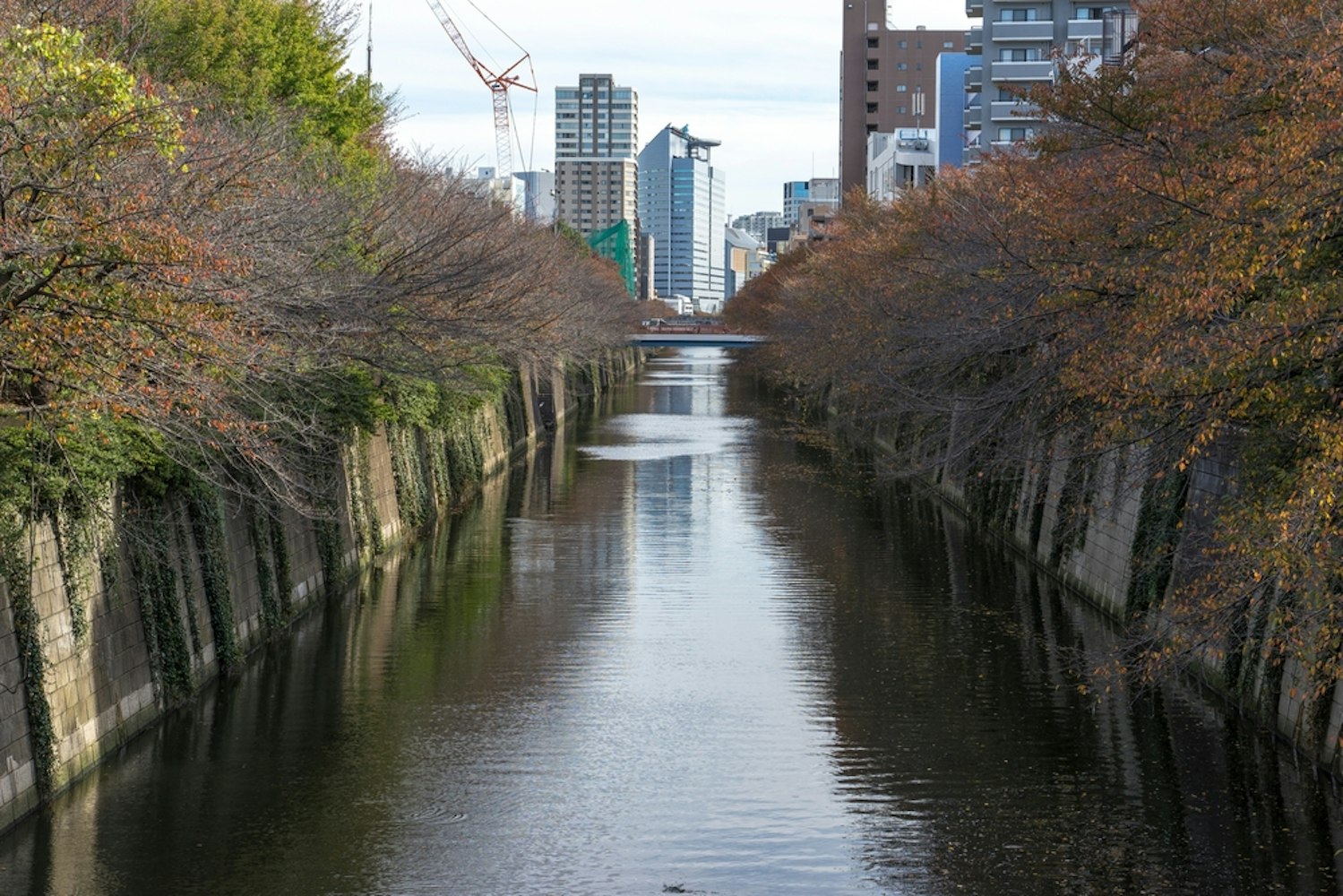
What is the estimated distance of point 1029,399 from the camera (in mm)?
32688

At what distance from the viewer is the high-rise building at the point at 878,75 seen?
171250 millimetres

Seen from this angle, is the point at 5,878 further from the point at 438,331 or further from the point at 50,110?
the point at 438,331

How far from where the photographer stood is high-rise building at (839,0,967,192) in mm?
171250

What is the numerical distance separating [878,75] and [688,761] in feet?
510

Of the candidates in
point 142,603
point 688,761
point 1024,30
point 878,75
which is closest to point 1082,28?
point 1024,30

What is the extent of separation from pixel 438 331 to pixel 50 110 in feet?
76.7

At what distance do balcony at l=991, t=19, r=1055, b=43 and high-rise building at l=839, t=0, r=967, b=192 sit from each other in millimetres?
52465

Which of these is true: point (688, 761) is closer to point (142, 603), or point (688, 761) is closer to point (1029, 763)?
point (1029, 763)

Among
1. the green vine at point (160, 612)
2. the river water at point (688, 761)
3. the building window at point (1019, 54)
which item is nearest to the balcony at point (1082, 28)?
the building window at point (1019, 54)

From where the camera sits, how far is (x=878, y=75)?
173 m

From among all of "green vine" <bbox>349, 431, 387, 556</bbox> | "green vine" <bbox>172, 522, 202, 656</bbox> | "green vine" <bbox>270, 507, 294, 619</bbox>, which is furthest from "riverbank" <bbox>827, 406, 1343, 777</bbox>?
"green vine" <bbox>349, 431, 387, 556</bbox>

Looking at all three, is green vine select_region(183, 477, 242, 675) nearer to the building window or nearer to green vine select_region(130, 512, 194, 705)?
green vine select_region(130, 512, 194, 705)

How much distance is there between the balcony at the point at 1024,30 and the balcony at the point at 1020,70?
1627 millimetres

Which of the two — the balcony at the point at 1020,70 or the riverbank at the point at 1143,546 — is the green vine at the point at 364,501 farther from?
the balcony at the point at 1020,70
